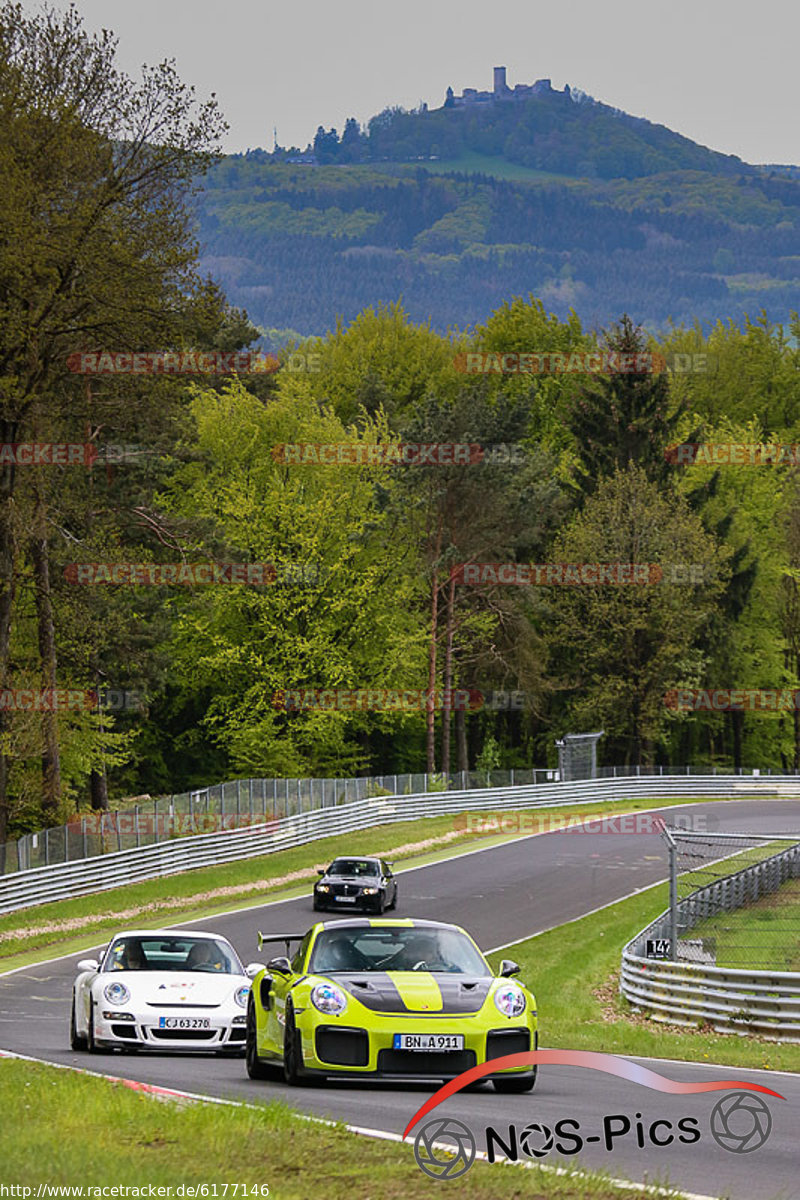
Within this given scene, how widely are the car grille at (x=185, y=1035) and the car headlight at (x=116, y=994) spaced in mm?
396

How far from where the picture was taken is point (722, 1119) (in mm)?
9961

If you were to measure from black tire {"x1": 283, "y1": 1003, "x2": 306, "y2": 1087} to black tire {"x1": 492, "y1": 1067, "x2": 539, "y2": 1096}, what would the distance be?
139cm

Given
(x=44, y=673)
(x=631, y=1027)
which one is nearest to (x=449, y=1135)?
(x=631, y=1027)

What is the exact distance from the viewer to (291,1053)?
11.6 metres

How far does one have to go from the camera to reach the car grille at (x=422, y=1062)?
11062mm

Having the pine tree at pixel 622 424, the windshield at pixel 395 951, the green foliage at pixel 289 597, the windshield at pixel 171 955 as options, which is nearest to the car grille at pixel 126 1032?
the windshield at pixel 171 955

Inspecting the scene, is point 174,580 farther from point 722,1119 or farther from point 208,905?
point 722,1119

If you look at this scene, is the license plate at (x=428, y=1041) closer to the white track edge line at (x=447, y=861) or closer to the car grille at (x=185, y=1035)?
the car grille at (x=185, y=1035)

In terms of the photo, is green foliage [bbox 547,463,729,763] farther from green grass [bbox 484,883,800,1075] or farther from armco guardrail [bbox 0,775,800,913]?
green grass [bbox 484,883,800,1075]

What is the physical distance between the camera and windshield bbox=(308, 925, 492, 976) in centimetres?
1226

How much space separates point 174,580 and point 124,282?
60.9 ft

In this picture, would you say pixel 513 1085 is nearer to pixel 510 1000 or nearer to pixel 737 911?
pixel 510 1000

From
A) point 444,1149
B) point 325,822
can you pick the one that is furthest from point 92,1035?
point 325,822

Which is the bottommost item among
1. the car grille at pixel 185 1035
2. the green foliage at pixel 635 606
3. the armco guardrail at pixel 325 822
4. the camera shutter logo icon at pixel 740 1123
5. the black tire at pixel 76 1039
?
the armco guardrail at pixel 325 822
